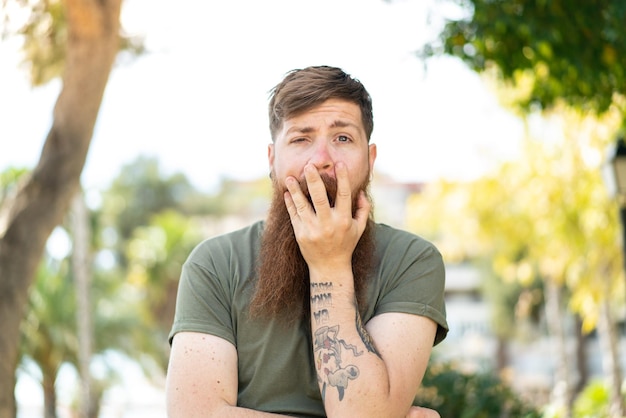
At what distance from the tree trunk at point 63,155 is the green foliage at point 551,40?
97.8 inches

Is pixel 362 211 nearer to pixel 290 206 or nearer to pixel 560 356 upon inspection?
pixel 290 206

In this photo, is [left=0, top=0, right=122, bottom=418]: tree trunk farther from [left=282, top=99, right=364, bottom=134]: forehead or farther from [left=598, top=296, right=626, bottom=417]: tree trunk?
[left=598, top=296, right=626, bottom=417]: tree trunk


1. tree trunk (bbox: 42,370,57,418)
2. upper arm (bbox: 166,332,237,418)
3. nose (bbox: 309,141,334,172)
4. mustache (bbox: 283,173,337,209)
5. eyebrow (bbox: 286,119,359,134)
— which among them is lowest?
tree trunk (bbox: 42,370,57,418)

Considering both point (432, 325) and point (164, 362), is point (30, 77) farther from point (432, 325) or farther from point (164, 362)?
point (164, 362)

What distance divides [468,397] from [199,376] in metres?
4.79

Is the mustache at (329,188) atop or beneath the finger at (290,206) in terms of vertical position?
atop

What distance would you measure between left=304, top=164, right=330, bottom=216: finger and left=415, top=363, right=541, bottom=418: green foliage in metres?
4.37

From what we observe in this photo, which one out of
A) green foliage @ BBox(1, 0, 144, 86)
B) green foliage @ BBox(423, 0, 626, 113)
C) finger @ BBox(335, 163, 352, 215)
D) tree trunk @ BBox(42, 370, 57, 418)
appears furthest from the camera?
tree trunk @ BBox(42, 370, 57, 418)

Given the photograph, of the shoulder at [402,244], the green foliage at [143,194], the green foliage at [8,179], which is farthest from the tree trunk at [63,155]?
the green foliage at [143,194]

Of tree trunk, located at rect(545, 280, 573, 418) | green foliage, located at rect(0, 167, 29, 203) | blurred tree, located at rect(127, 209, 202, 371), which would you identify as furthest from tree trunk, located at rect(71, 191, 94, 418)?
blurred tree, located at rect(127, 209, 202, 371)

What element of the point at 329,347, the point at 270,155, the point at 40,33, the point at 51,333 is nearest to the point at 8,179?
the point at 51,333

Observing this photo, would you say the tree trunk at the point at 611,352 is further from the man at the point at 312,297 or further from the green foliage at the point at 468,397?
the man at the point at 312,297

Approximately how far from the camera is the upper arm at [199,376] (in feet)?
8.29

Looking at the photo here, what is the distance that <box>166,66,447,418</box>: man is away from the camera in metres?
2.53
